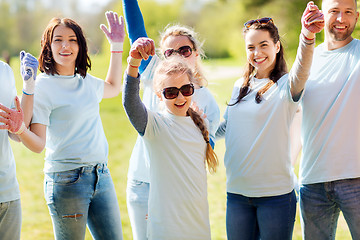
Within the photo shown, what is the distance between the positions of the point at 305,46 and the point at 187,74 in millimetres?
576

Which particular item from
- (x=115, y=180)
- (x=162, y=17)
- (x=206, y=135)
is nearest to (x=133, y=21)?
(x=206, y=135)

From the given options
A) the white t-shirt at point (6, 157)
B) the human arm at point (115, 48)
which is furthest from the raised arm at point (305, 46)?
the white t-shirt at point (6, 157)

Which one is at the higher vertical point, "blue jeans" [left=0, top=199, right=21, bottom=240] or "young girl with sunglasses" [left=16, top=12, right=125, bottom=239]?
"young girl with sunglasses" [left=16, top=12, right=125, bottom=239]

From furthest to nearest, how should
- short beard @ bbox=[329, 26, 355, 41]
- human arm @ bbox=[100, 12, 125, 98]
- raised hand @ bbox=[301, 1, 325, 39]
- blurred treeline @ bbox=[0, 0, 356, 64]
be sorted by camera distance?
blurred treeline @ bbox=[0, 0, 356, 64] → human arm @ bbox=[100, 12, 125, 98] → short beard @ bbox=[329, 26, 355, 41] → raised hand @ bbox=[301, 1, 325, 39]

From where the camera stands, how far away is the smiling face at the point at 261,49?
2.49 metres

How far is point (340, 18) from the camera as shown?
2418 mm

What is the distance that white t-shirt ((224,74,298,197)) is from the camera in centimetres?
237

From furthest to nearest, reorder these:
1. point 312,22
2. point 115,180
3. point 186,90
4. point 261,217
Answer: point 115,180
point 261,217
point 186,90
point 312,22

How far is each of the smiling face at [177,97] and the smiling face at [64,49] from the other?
602mm

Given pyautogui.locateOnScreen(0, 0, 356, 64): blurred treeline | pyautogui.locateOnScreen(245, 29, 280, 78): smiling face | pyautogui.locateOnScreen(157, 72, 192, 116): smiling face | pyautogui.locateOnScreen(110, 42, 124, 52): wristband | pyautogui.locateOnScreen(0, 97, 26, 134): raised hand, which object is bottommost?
pyautogui.locateOnScreen(0, 97, 26, 134): raised hand

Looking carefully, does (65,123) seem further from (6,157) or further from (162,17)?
(162,17)

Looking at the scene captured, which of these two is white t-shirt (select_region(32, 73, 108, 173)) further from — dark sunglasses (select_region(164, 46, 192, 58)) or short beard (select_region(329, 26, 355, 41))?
short beard (select_region(329, 26, 355, 41))

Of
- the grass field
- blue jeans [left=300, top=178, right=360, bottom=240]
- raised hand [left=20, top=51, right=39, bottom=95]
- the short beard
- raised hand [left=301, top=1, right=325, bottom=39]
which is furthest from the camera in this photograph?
the grass field

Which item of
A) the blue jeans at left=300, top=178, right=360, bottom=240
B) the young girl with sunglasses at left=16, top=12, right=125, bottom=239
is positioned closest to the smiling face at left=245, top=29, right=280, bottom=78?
the blue jeans at left=300, top=178, right=360, bottom=240
